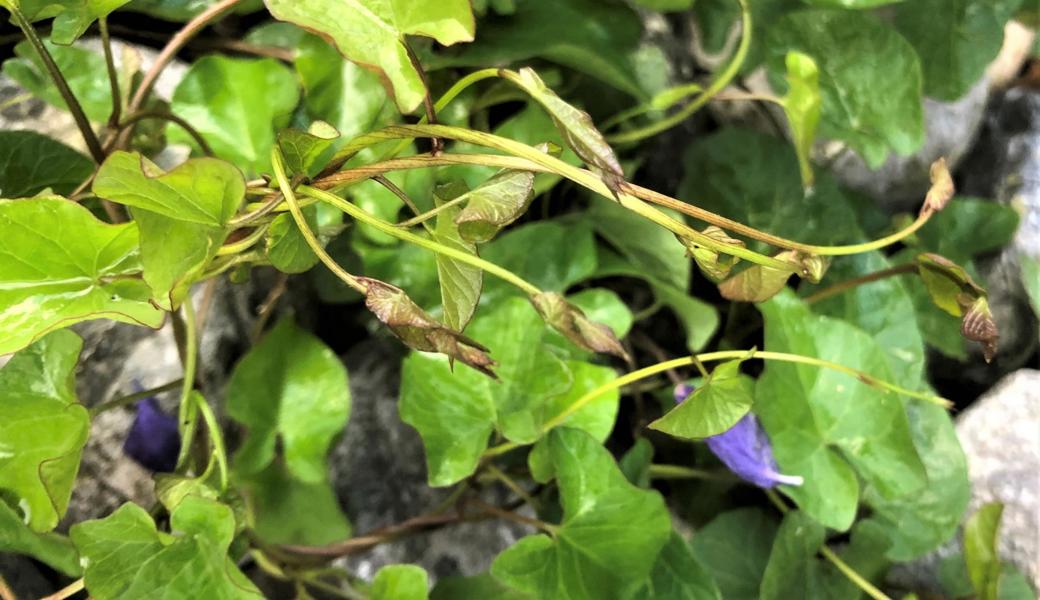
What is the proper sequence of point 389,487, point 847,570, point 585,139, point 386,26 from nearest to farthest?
point 585,139
point 386,26
point 847,570
point 389,487

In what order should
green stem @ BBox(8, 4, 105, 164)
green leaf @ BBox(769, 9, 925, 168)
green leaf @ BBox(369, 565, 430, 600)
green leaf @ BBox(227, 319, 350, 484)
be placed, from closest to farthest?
green stem @ BBox(8, 4, 105, 164), green leaf @ BBox(369, 565, 430, 600), green leaf @ BBox(227, 319, 350, 484), green leaf @ BBox(769, 9, 925, 168)

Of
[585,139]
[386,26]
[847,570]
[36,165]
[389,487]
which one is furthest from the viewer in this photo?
[389,487]

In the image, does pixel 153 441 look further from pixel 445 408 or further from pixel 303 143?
pixel 303 143

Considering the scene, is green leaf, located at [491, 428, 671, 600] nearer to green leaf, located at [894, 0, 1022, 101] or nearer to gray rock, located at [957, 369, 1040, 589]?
gray rock, located at [957, 369, 1040, 589]

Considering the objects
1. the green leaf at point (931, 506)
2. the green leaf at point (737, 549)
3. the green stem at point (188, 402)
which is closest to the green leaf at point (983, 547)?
the green leaf at point (931, 506)

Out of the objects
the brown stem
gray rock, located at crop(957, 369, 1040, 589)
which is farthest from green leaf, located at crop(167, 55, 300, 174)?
gray rock, located at crop(957, 369, 1040, 589)

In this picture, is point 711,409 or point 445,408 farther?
point 445,408

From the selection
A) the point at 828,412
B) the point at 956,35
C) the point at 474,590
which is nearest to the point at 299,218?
the point at 474,590
